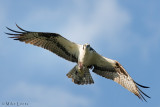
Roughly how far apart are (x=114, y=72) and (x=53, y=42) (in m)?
2.50

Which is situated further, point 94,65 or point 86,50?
point 94,65

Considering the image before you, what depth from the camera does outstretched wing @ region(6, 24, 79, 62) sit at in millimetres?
13805

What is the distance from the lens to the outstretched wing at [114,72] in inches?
561

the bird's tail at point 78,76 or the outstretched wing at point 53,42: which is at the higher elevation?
the outstretched wing at point 53,42

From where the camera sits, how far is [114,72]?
14578mm

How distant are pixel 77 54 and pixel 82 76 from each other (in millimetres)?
796

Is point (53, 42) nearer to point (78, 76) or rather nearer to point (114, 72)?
point (78, 76)

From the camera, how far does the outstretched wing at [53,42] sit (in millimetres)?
13805

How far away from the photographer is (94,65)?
14.5 meters

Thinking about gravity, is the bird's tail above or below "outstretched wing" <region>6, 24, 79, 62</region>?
below

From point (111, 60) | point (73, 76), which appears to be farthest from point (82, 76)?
point (111, 60)

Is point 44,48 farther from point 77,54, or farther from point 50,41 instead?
point 77,54

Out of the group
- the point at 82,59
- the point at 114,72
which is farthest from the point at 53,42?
the point at 114,72

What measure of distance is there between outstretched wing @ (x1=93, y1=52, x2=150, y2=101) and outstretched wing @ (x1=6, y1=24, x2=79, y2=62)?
0.86 meters
